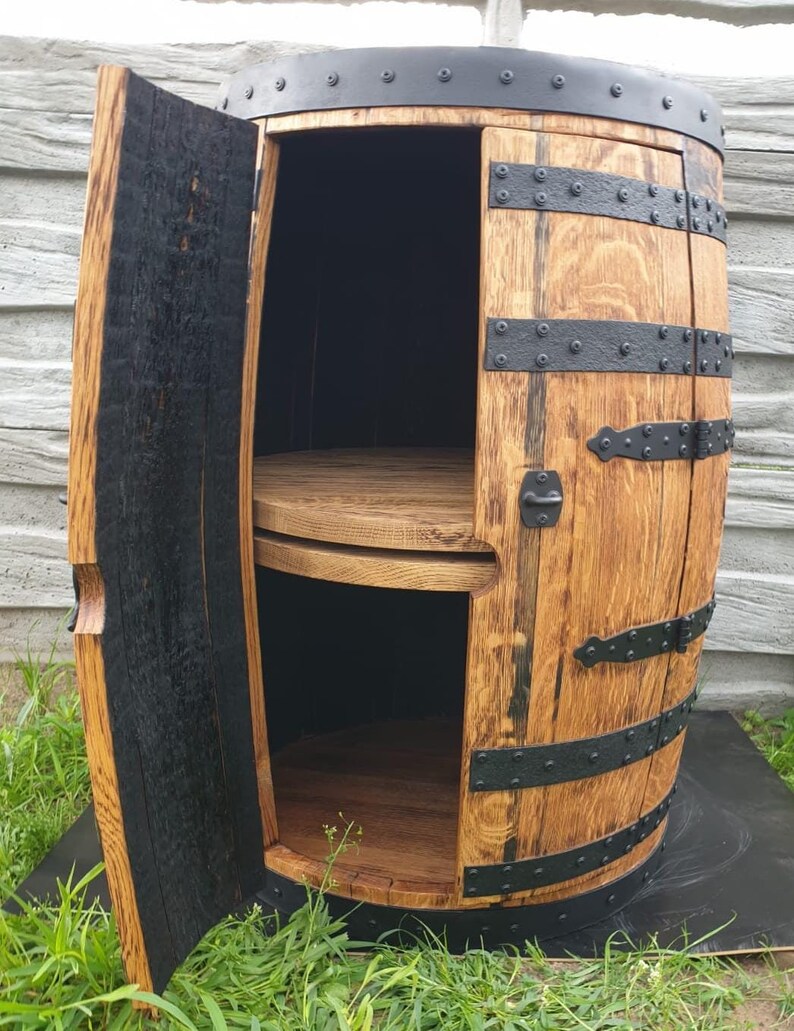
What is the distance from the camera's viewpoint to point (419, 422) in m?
2.71

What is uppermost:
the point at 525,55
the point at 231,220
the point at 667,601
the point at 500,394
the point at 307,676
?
the point at 525,55

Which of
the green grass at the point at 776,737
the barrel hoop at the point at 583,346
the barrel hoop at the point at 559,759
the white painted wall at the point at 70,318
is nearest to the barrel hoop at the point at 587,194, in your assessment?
the barrel hoop at the point at 583,346

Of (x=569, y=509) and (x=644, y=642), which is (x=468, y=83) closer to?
(x=569, y=509)

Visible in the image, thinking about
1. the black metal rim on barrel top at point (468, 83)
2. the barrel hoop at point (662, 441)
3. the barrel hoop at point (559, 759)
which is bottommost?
the barrel hoop at point (559, 759)

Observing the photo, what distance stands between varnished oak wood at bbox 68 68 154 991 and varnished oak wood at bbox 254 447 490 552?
0.44 meters

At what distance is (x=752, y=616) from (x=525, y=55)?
1940 mm

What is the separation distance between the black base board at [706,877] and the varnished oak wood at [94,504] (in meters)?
0.47

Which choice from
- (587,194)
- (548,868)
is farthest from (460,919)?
(587,194)

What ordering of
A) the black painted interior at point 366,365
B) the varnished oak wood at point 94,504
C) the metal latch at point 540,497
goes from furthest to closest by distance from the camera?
the black painted interior at point 366,365 → the metal latch at point 540,497 → the varnished oak wood at point 94,504

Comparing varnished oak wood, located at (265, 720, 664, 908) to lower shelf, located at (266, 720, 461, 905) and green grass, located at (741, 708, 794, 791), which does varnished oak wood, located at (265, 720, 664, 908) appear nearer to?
lower shelf, located at (266, 720, 461, 905)

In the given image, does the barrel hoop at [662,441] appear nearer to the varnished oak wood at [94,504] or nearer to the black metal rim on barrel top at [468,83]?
the black metal rim on barrel top at [468,83]

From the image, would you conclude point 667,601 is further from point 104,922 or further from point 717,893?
point 104,922

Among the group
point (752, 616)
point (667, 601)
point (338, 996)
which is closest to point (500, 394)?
point (667, 601)

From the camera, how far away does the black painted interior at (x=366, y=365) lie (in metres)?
2.38
